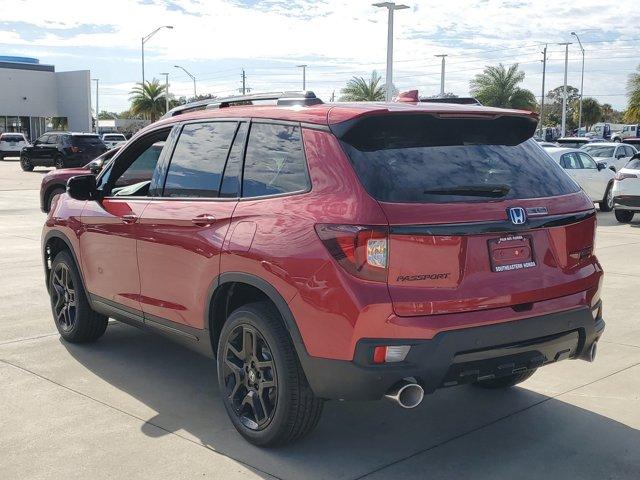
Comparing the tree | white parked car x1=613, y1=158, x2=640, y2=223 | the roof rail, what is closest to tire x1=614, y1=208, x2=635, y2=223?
white parked car x1=613, y1=158, x2=640, y2=223

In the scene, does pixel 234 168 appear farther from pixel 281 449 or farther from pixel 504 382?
pixel 504 382

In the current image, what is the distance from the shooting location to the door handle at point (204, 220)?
14.4 feet

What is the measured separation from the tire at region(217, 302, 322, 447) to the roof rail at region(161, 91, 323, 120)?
1.15 meters

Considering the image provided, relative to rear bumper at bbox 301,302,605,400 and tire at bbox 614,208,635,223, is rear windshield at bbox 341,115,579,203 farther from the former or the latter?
tire at bbox 614,208,635,223

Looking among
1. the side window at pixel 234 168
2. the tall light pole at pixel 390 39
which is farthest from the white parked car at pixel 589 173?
the side window at pixel 234 168

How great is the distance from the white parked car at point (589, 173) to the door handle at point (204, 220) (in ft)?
49.5

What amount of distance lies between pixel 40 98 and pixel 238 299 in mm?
61404

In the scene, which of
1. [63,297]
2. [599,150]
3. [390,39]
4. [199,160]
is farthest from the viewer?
[390,39]

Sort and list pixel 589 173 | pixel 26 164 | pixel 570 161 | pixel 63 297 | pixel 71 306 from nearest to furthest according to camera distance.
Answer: pixel 71 306 → pixel 63 297 → pixel 570 161 → pixel 589 173 → pixel 26 164

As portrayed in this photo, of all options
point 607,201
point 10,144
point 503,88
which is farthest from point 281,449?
point 503,88

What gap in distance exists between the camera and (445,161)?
3.90 metres

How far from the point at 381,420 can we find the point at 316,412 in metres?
0.74

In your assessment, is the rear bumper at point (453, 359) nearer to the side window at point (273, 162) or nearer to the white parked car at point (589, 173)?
the side window at point (273, 162)

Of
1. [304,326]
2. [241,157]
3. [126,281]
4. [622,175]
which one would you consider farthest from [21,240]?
[622,175]
